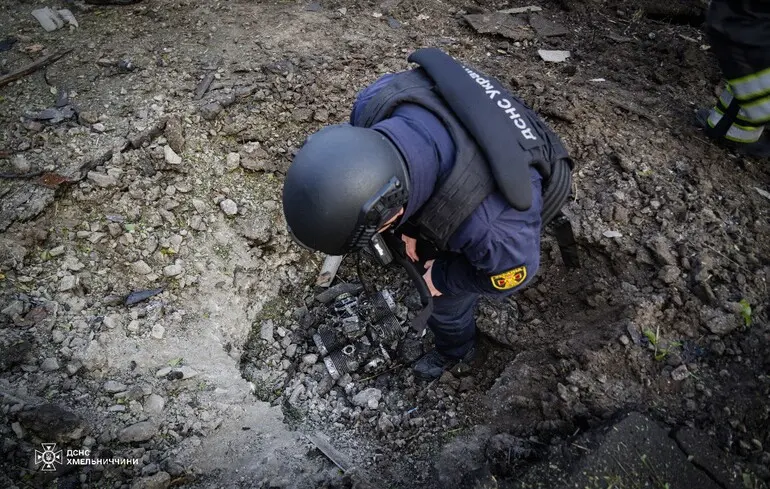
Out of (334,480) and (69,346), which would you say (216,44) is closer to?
(69,346)

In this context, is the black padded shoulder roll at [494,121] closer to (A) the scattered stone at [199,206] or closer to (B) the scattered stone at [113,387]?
(A) the scattered stone at [199,206]

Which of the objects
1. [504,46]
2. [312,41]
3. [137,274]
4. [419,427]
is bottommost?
[419,427]

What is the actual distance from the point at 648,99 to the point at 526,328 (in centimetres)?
202

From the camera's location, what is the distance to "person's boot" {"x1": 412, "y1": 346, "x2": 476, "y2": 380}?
326cm

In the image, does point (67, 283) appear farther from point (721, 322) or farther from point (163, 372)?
point (721, 322)

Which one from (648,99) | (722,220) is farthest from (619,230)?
(648,99)

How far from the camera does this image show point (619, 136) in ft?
11.9

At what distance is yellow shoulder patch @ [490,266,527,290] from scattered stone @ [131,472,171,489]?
1.76m

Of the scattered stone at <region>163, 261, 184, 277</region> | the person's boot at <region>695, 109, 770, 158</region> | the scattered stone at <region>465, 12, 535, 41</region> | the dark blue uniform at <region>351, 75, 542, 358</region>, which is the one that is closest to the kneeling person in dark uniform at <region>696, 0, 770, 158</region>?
the person's boot at <region>695, 109, 770, 158</region>

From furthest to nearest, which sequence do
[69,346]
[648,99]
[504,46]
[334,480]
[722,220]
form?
[504,46] < [648,99] < [722,220] < [69,346] < [334,480]

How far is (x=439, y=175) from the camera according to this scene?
2199mm

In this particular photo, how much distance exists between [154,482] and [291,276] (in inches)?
60.5

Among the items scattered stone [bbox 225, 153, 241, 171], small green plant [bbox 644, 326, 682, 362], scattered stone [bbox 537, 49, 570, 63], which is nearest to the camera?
small green plant [bbox 644, 326, 682, 362]

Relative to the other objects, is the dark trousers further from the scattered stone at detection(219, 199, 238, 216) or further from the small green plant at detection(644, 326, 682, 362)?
the scattered stone at detection(219, 199, 238, 216)
